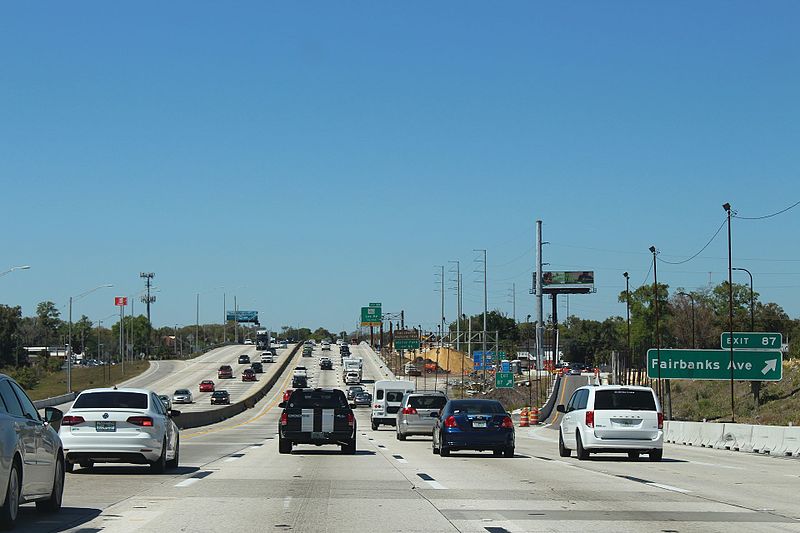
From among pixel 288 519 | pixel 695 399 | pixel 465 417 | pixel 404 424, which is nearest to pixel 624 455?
pixel 465 417

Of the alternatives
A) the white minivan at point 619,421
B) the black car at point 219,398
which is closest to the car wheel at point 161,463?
the white minivan at point 619,421

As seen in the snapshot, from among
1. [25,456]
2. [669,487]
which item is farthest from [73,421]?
[669,487]

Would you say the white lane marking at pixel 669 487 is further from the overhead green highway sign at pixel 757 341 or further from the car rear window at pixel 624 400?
the overhead green highway sign at pixel 757 341

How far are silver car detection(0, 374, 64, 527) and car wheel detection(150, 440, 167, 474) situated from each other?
762 cm

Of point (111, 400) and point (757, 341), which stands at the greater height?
point (757, 341)

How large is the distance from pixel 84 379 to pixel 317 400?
110358 millimetres

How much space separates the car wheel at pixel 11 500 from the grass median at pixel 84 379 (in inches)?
4004

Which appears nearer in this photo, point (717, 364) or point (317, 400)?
point (317, 400)

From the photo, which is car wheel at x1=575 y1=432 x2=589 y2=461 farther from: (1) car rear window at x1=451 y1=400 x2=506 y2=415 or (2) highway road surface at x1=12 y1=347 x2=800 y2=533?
(1) car rear window at x1=451 y1=400 x2=506 y2=415

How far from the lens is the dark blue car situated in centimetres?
2922

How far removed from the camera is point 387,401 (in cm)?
6238

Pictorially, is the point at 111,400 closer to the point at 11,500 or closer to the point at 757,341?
the point at 11,500

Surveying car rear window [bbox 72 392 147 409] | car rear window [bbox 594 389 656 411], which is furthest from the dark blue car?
car rear window [bbox 72 392 147 409]

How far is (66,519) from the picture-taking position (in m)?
14.0
